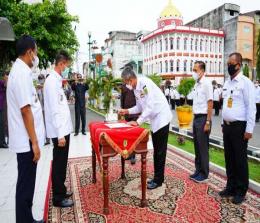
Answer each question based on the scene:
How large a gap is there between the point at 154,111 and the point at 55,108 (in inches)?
58.7

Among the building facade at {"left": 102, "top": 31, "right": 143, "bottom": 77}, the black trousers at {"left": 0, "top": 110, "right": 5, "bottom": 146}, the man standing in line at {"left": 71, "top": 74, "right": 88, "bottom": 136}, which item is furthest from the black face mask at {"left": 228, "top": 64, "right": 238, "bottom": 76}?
the building facade at {"left": 102, "top": 31, "right": 143, "bottom": 77}

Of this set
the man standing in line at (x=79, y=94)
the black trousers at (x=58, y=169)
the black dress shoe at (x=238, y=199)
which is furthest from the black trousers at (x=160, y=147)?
the man standing in line at (x=79, y=94)

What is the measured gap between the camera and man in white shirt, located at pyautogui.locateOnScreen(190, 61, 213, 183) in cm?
473

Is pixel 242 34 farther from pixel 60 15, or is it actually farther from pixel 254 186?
pixel 254 186

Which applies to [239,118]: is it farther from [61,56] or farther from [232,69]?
[61,56]

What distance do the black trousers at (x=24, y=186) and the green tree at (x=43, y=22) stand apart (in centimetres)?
1279

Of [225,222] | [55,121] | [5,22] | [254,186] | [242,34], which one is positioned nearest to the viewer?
[225,222]

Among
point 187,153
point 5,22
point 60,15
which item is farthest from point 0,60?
point 187,153

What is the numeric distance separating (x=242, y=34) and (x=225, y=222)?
42.0m

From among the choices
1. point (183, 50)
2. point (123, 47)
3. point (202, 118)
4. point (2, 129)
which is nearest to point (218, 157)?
point (202, 118)

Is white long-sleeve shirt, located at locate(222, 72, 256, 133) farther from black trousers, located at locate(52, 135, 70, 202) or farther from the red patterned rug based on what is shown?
black trousers, located at locate(52, 135, 70, 202)

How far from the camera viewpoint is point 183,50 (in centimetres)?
4150

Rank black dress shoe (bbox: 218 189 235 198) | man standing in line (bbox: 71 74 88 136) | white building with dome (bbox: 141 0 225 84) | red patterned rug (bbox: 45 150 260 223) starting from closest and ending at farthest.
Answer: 1. red patterned rug (bbox: 45 150 260 223)
2. black dress shoe (bbox: 218 189 235 198)
3. man standing in line (bbox: 71 74 88 136)
4. white building with dome (bbox: 141 0 225 84)

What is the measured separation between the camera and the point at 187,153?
637cm
